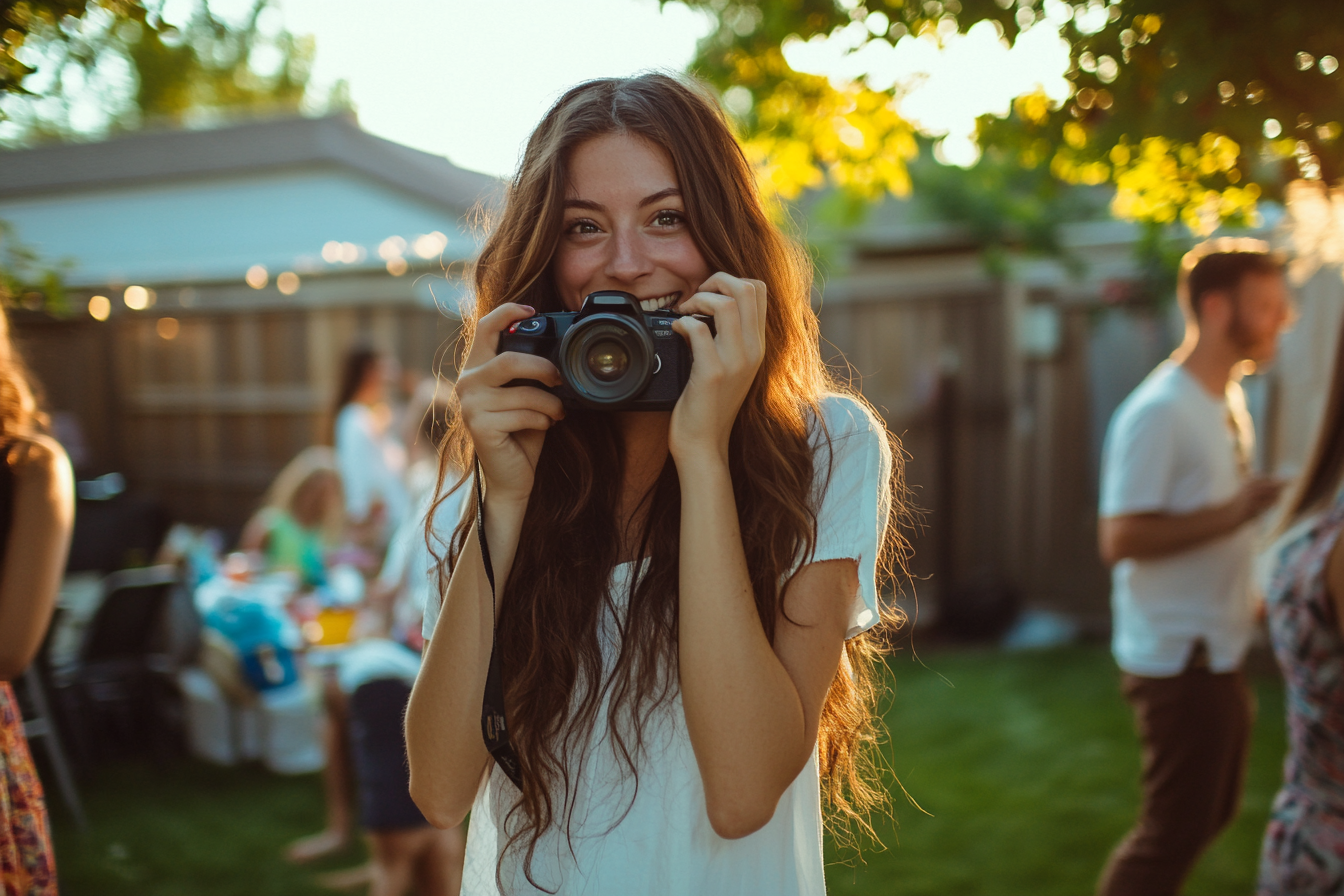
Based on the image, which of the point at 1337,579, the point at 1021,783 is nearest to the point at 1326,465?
the point at 1337,579

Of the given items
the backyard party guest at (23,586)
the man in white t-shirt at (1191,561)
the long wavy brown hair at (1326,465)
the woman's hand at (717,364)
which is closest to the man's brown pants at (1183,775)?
the man in white t-shirt at (1191,561)

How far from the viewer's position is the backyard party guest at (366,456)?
5273mm

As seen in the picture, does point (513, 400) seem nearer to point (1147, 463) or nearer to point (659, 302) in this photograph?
point (659, 302)

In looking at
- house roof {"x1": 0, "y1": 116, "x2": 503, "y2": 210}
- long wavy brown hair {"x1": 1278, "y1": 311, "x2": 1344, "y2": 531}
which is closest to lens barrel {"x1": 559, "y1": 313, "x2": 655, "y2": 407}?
long wavy brown hair {"x1": 1278, "y1": 311, "x2": 1344, "y2": 531}

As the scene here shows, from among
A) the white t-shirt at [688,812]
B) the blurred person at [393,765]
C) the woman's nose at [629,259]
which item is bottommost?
the blurred person at [393,765]

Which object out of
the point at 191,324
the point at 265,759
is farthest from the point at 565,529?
the point at 191,324

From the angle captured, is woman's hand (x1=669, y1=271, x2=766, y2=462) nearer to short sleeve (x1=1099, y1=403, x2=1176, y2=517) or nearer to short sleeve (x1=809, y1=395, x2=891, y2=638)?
short sleeve (x1=809, y1=395, x2=891, y2=638)

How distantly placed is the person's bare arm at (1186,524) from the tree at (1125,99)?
759 mm

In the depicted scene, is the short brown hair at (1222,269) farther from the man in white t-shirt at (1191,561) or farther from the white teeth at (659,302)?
the white teeth at (659,302)

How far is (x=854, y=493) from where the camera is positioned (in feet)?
3.87

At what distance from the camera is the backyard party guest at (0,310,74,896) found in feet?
5.08

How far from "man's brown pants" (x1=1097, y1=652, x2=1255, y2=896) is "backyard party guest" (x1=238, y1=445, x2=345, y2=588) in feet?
12.7

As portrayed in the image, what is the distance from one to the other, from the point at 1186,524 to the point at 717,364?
2006mm

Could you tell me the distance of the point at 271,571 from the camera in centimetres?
502
